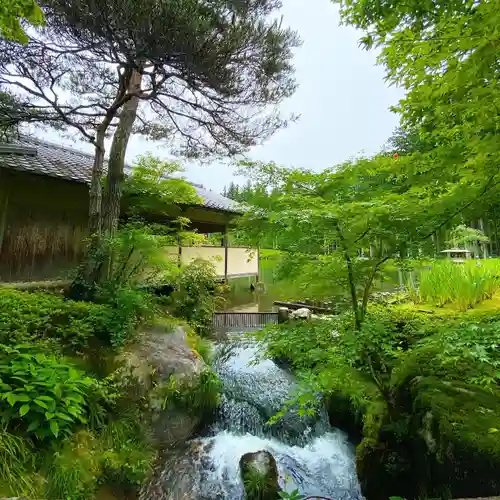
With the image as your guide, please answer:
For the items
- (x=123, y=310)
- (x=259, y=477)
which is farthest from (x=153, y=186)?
(x=259, y=477)

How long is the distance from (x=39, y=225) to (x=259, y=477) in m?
7.23

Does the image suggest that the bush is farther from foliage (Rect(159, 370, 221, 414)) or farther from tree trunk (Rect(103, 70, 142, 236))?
tree trunk (Rect(103, 70, 142, 236))

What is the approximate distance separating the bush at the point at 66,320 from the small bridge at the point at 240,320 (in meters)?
3.89

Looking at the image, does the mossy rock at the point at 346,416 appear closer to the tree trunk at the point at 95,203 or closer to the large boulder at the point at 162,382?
the large boulder at the point at 162,382

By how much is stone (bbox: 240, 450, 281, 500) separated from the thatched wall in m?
5.98

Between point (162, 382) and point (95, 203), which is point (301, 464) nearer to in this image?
point (162, 382)

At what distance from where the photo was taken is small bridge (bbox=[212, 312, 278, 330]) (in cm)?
905

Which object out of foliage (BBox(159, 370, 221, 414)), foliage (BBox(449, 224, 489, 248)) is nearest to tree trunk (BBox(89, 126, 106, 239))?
foliage (BBox(159, 370, 221, 414))

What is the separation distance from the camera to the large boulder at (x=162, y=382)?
4203 millimetres

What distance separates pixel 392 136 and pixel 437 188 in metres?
31.7

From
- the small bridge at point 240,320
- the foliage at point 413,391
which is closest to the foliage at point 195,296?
the small bridge at point 240,320

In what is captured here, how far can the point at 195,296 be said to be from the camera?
7.77 m

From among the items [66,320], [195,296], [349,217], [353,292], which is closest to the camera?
[349,217]

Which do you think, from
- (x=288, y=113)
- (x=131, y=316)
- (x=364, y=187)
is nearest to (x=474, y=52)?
(x=364, y=187)
